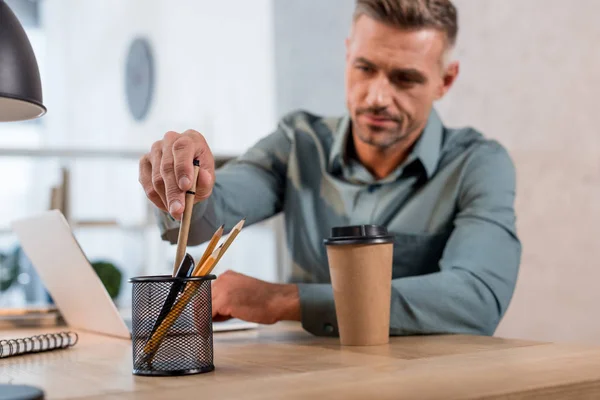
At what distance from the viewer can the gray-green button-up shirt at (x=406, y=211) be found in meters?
1.19

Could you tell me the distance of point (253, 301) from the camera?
3.71 feet

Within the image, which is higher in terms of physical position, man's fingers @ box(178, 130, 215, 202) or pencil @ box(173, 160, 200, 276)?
man's fingers @ box(178, 130, 215, 202)

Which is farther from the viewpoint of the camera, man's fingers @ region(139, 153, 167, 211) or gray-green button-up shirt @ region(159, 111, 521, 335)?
gray-green button-up shirt @ region(159, 111, 521, 335)

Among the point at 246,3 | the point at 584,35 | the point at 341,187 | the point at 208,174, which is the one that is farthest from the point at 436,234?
the point at 246,3

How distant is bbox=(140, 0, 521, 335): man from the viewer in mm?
1174

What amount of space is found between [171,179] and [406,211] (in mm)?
744

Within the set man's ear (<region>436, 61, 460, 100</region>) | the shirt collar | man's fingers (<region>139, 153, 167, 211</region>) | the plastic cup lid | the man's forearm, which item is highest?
man's ear (<region>436, 61, 460, 100</region>)

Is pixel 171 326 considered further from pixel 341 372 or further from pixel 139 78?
pixel 139 78

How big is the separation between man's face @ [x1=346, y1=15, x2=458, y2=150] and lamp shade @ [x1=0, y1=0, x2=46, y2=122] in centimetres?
75

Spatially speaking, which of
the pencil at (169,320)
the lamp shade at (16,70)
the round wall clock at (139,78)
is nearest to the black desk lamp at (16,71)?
the lamp shade at (16,70)

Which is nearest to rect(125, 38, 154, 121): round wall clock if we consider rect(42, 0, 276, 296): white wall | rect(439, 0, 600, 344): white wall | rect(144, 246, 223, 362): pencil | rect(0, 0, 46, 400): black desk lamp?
rect(42, 0, 276, 296): white wall

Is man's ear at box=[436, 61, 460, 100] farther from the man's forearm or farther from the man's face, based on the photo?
the man's forearm

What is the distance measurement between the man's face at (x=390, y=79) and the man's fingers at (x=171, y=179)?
650 mm

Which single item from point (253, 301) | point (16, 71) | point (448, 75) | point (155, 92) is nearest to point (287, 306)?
point (253, 301)
